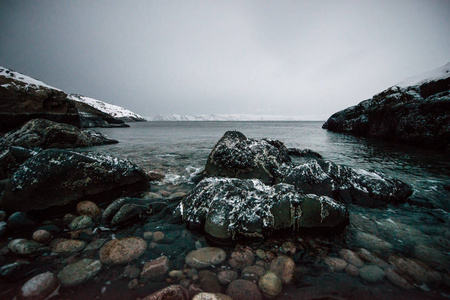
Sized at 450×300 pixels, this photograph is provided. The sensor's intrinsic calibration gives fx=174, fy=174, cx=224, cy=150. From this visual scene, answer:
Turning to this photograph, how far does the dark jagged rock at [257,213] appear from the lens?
306 centimetres

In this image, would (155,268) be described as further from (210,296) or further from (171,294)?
(210,296)

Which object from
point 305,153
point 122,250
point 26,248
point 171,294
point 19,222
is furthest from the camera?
point 305,153

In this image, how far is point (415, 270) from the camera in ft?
7.91

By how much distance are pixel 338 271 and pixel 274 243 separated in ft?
3.01

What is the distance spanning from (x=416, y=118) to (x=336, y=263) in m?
18.5

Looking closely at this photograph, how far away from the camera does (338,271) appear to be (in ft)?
7.90

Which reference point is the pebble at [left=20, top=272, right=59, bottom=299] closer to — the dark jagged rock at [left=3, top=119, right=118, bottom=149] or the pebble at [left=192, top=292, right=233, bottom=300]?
the pebble at [left=192, top=292, right=233, bottom=300]

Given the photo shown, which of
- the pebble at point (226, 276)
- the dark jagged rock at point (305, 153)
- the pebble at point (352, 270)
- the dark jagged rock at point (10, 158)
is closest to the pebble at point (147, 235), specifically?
the pebble at point (226, 276)

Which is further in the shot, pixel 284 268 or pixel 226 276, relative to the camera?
pixel 284 268

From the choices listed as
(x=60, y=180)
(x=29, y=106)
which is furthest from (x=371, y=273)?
(x=29, y=106)

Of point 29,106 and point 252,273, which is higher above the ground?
point 29,106

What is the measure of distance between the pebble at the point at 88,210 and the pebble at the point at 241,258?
9.74 ft

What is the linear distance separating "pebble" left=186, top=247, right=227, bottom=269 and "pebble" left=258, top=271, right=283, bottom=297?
64cm

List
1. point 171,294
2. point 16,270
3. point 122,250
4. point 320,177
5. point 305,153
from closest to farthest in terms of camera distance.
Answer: point 171,294
point 16,270
point 122,250
point 320,177
point 305,153
